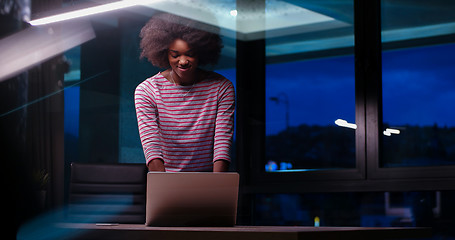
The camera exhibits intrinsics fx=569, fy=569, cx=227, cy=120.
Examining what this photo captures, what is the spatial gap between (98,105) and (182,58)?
1686 millimetres

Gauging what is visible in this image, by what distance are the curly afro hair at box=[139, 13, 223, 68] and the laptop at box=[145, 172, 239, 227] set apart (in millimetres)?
1362

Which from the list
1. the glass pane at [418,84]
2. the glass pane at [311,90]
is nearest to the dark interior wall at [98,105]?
the glass pane at [311,90]

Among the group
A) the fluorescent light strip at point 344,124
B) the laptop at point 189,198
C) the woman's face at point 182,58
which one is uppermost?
the woman's face at point 182,58

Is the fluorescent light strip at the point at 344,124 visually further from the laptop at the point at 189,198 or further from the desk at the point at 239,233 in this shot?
the laptop at the point at 189,198

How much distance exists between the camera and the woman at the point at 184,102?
2.82 m

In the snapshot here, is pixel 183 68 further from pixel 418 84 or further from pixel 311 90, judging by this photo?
pixel 418 84

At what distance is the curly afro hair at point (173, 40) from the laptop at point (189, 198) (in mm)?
1362

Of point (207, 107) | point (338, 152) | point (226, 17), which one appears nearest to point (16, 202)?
point (207, 107)

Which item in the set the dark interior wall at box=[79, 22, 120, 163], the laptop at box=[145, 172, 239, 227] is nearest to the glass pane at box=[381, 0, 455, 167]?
the dark interior wall at box=[79, 22, 120, 163]

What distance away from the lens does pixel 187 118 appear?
2.94 metres

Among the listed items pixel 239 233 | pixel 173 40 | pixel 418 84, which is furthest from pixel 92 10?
pixel 239 233

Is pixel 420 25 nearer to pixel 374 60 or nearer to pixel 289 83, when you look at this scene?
pixel 374 60

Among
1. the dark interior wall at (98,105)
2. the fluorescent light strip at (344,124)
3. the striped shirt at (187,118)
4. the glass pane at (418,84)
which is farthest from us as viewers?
the dark interior wall at (98,105)

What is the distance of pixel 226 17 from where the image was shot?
4457 mm
